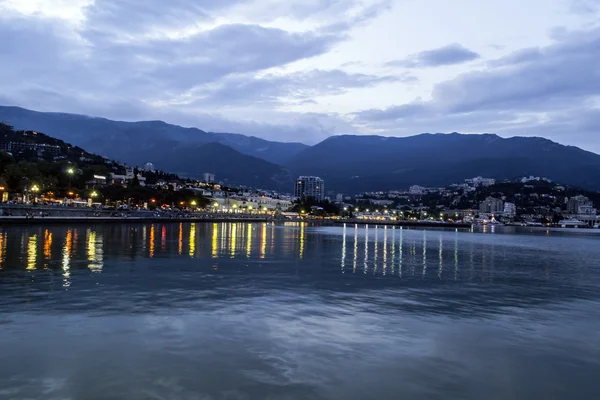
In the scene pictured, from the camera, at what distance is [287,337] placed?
9320 mm

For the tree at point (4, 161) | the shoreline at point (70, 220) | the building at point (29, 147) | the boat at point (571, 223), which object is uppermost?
the building at point (29, 147)

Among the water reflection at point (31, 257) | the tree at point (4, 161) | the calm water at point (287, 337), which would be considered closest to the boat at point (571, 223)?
the tree at point (4, 161)

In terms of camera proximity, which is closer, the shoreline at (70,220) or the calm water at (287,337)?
the calm water at (287,337)

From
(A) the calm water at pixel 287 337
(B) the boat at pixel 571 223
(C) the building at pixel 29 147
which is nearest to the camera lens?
(A) the calm water at pixel 287 337

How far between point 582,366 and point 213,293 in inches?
357

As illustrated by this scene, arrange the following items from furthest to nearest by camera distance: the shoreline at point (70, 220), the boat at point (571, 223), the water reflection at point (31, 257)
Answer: the boat at point (571, 223) < the shoreline at point (70, 220) < the water reflection at point (31, 257)

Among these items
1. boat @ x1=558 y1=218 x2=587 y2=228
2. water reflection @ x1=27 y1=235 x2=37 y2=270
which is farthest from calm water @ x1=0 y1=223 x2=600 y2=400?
boat @ x1=558 y1=218 x2=587 y2=228

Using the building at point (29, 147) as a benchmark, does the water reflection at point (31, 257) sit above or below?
below

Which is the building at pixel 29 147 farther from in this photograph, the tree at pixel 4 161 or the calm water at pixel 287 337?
the calm water at pixel 287 337


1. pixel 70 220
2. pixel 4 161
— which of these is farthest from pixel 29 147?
pixel 70 220

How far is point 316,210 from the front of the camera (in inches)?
7156

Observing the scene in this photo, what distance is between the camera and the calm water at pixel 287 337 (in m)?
6.91

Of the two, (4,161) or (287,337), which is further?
(4,161)

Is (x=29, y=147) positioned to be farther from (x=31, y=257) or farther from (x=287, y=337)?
(x=287, y=337)
